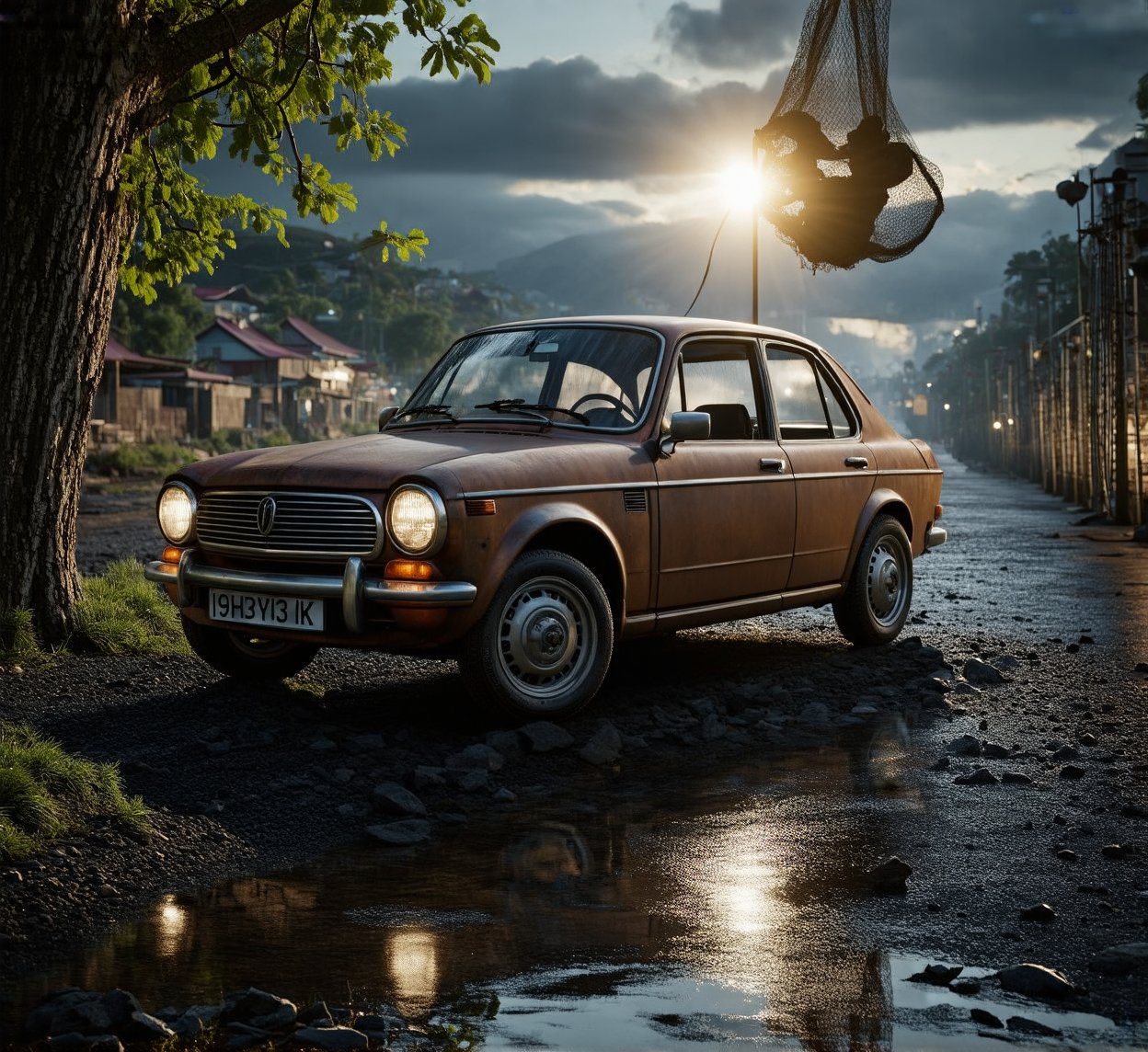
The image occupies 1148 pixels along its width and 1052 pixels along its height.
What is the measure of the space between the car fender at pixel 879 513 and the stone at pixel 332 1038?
6.15 meters

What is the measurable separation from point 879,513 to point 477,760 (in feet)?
13.3

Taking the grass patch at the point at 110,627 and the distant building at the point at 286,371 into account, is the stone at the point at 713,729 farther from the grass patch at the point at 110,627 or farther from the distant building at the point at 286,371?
the distant building at the point at 286,371

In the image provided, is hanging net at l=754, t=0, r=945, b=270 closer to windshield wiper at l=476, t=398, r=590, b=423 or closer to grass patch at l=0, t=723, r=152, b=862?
windshield wiper at l=476, t=398, r=590, b=423

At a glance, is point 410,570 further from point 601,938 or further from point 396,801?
point 601,938

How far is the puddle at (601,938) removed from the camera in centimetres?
338

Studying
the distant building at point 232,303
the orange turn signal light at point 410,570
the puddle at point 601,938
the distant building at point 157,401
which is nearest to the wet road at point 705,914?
the puddle at point 601,938

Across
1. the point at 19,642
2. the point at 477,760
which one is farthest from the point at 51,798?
the point at 19,642

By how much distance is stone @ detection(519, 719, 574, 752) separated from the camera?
6430 millimetres

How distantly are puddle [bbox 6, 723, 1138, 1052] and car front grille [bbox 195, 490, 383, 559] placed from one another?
148 cm

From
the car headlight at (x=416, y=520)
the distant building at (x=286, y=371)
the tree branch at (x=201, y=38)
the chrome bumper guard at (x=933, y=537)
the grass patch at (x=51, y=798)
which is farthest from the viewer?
the distant building at (x=286, y=371)

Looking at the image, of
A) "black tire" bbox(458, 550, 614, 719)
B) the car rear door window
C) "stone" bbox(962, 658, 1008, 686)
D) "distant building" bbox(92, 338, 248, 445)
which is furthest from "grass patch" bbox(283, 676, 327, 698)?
"distant building" bbox(92, 338, 248, 445)

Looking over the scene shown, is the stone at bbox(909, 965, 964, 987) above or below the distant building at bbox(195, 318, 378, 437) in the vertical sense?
below

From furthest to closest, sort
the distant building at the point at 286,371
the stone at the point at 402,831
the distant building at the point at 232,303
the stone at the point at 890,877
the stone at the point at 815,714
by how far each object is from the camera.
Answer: the distant building at the point at 232,303 → the distant building at the point at 286,371 → the stone at the point at 815,714 → the stone at the point at 402,831 → the stone at the point at 890,877

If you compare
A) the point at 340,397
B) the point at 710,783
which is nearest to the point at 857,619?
the point at 710,783
